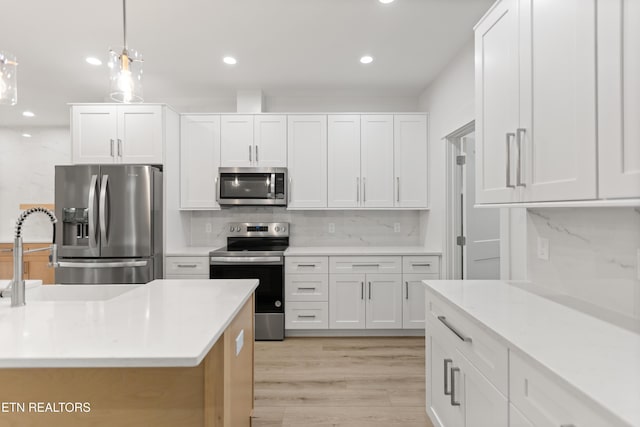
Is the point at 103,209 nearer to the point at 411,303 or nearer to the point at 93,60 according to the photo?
the point at 93,60

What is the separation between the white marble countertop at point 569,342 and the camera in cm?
83

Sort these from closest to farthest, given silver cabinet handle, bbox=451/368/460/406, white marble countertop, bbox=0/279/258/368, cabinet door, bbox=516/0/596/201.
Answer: white marble countertop, bbox=0/279/258/368, cabinet door, bbox=516/0/596/201, silver cabinet handle, bbox=451/368/460/406

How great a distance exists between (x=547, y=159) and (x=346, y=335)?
274 cm

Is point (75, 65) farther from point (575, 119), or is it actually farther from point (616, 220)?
point (616, 220)

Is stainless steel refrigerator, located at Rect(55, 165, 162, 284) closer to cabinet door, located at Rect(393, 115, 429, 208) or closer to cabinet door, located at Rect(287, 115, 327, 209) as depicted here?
cabinet door, located at Rect(287, 115, 327, 209)

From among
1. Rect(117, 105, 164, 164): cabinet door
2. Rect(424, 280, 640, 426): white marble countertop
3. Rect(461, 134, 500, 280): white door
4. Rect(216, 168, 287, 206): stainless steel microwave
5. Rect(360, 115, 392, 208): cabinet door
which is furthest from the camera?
Rect(360, 115, 392, 208): cabinet door

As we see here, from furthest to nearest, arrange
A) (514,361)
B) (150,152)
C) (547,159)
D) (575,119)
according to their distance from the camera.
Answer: (150,152)
(547,159)
(575,119)
(514,361)

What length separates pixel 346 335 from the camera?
143 inches

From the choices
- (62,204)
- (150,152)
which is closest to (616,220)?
(150,152)

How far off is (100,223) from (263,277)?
5.12 ft

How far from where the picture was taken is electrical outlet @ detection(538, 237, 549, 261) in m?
1.89

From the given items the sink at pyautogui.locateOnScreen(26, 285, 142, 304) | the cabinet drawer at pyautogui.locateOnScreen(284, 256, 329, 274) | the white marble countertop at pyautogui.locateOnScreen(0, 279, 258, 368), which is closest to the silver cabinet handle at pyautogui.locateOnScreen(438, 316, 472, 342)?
the white marble countertop at pyautogui.locateOnScreen(0, 279, 258, 368)

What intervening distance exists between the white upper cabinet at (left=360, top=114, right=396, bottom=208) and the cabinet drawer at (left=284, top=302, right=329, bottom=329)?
121 cm

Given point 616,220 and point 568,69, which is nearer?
point 568,69
